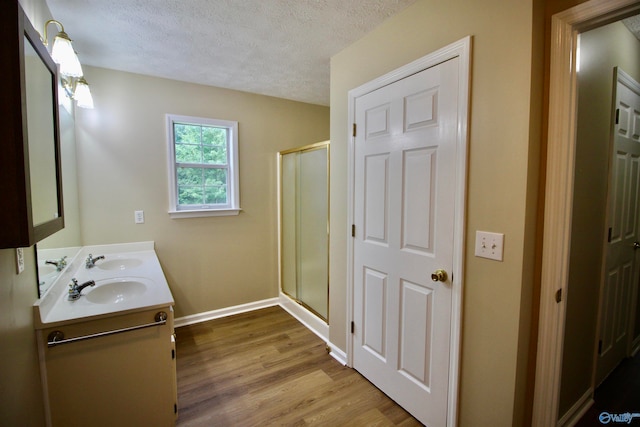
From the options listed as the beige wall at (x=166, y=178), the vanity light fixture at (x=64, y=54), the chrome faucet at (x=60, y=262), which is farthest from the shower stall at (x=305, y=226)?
the chrome faucet at (x=60, y=262)

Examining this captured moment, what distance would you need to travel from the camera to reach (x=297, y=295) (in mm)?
3248

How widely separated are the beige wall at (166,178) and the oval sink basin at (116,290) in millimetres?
1042

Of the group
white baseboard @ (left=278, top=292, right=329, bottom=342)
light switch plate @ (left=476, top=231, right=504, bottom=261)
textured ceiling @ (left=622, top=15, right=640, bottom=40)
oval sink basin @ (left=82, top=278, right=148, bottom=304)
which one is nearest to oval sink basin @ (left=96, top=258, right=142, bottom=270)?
oval sink basin @ (left=82, top=278, right=148, bottom=304)

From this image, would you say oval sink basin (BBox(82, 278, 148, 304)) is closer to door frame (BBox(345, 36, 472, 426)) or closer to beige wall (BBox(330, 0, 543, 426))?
door frame (BBox(345, 36, 472, 426))

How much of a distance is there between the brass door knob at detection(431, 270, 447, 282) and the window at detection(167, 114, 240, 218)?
2360mm

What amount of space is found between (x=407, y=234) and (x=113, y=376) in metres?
1.79

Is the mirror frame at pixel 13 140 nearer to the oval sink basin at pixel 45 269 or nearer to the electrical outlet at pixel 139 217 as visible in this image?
the oval sink basin at pixel 45 269

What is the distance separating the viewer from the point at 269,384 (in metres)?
2.12

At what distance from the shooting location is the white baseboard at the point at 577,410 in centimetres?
165

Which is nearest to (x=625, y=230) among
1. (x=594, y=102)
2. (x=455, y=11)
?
(x=594, y=102)

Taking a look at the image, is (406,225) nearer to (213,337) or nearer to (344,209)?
(344,209)

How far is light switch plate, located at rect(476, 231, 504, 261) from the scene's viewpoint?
4.32ft

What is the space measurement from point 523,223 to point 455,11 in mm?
1120

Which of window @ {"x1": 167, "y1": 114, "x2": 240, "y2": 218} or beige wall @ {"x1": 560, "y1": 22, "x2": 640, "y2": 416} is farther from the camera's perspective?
window @ {"x1": 167, "y1": 114, "x2": 240, "y2": 218}
